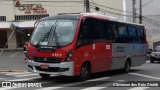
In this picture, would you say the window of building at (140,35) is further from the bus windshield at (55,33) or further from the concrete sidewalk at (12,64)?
the bus windshield at (55,33)

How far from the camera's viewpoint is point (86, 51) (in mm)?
16750

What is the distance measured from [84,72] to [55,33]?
2.08 m

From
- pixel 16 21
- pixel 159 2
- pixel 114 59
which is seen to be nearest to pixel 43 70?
pixel 114 59

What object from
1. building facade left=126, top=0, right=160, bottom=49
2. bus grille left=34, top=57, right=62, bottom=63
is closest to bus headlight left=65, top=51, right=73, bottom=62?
bus grille left=34, top=57, right=62, bottom=63

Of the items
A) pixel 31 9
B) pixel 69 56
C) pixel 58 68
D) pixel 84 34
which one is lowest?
pixel 58 68

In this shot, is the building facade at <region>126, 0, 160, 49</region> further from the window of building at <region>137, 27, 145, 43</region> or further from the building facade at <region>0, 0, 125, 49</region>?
the window of building at <region>137, 27, 145, 43</region>

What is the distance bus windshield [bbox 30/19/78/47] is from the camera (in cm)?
1583

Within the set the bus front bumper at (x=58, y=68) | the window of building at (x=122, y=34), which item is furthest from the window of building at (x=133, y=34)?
the bus front bumper at (x=58, y=68)

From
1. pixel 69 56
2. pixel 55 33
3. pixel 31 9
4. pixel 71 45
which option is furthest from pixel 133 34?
pixel 31 9

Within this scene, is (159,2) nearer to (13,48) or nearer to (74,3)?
(74,3)

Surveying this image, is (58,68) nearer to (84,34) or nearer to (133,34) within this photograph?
(84,34)

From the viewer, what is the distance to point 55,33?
16.1 meters

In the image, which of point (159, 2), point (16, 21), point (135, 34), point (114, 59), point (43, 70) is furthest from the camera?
point (159, 2)

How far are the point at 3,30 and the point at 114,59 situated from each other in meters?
39.2
